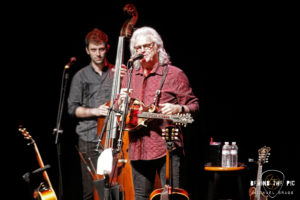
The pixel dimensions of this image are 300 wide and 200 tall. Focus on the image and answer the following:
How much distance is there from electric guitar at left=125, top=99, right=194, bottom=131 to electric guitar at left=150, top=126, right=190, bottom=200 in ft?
0.47

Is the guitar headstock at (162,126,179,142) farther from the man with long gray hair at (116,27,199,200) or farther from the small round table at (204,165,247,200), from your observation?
the small round table at (204,165,247,200)

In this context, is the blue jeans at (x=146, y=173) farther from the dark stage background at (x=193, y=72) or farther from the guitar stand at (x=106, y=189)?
the dark stage background at (x=193, y=72)

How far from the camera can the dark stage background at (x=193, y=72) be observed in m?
3.52

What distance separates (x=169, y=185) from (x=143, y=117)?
555mm

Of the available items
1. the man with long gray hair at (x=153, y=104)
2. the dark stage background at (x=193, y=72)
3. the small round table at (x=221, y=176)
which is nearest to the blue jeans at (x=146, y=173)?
the man with long gray hair at (x=153, y=104)

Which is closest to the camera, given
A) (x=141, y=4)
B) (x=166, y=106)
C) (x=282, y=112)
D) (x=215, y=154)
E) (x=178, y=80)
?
(x=166, y=106)

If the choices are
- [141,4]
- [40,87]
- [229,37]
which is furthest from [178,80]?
[40,87]

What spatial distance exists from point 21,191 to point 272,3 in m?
3.70

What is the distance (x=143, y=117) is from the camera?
8.54 feet

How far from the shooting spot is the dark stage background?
3523 millimetres

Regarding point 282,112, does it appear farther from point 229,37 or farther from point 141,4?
point 141,4

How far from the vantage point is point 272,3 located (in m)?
3.52

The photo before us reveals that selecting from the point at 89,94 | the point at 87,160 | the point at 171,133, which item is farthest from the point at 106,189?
the point at 89,94

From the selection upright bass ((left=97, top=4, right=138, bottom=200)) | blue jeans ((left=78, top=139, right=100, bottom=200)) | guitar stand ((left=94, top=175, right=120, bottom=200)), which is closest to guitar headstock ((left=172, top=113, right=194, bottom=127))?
upright bass ((left=97, top=4, right=138, bottom=200))
